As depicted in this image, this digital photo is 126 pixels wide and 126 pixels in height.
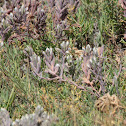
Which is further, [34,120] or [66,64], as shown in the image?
[66,64]

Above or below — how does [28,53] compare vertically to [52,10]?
below

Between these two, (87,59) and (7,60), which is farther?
(7,60)

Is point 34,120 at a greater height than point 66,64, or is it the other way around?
point 66,64

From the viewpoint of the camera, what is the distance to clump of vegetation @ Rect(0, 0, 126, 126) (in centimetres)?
224

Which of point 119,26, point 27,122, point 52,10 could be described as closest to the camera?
point 27,122

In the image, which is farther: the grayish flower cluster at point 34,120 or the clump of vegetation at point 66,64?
the clump of vegetation at point 66,64

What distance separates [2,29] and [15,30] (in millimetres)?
188

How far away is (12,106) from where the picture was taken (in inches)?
98.9

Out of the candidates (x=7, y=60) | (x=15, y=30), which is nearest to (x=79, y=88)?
(x=7, y=60)

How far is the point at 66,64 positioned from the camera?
107 inches

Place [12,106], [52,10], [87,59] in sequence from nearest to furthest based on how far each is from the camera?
1. [12,106]
2. [87,59]
3. [52,10]

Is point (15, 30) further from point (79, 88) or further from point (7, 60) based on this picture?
point (79, 88)

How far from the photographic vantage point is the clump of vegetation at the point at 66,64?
224 cm

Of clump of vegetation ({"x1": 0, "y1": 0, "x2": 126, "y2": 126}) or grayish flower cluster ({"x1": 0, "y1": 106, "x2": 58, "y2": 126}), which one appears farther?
clump of vegetation ({"x1": 0, "y1": 0, "x2": 126, "y2": 126})
